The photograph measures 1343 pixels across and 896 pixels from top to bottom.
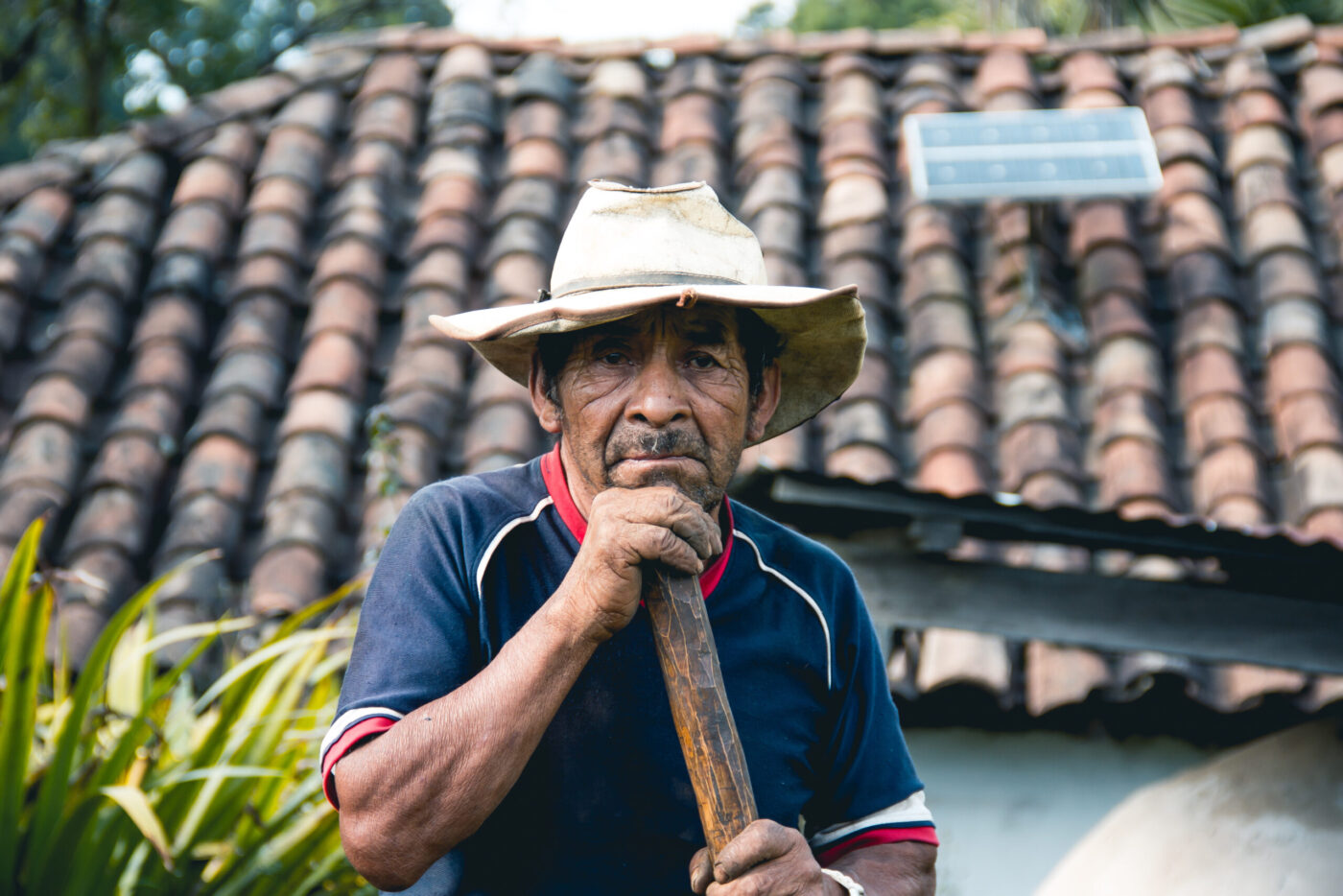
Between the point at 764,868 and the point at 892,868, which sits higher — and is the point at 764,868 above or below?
above

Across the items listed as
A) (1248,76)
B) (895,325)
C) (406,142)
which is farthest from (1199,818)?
Answer: (406,142)

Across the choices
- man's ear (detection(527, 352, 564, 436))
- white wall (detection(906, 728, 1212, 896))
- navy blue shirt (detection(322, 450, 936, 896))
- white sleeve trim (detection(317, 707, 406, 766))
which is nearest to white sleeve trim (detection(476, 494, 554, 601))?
navy blue shirt (detection(322, 450, 936, 896))

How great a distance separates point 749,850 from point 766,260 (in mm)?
4159

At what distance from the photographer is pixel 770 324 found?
2189 mm

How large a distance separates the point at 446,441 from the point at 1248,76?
421 centimetres

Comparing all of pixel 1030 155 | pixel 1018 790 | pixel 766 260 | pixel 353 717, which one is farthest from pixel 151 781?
pixel 1030 155

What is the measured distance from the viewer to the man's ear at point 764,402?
7.16ft

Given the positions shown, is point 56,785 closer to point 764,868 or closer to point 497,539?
point 497,539

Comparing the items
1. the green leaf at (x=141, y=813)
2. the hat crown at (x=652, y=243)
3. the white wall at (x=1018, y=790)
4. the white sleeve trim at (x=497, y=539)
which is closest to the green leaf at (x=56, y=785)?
the green leaf at (x=141, y=813)

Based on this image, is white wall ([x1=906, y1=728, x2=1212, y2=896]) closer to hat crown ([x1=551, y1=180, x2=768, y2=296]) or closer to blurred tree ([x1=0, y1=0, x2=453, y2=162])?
hat crown ([x1=551, y1=180, x2=768, y2=296])

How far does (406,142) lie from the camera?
20.9 feet

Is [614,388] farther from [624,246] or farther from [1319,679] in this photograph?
[1319,679]

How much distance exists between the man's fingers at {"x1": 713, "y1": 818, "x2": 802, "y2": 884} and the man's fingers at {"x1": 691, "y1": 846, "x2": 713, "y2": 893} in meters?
0.03

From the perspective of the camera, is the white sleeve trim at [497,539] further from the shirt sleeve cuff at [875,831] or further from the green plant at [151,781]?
the green plant at [151,781]
